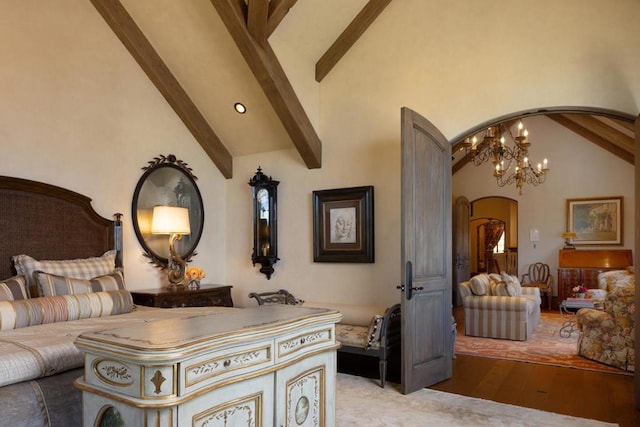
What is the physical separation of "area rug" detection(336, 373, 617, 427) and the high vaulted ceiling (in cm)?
256

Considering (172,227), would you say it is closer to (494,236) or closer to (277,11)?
(277,11)

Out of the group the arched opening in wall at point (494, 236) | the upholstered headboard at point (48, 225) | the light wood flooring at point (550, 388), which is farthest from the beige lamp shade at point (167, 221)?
the arched opening in wall at point (494, 236)

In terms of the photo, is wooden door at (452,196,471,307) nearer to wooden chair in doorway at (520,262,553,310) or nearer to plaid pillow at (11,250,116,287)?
wooden chair in doorway at (520,262,553,310)

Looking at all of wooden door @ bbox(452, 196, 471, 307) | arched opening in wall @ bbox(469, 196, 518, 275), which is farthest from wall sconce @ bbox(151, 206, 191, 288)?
arched opening in wall @ bbox(469, 196, 518, 275)

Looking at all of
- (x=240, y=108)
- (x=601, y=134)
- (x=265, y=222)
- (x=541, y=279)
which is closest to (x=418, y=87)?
(x=240, y=108)

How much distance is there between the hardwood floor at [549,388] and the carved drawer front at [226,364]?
2702 mm

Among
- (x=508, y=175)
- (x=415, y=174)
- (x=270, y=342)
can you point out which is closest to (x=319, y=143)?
(x=415, y=174)

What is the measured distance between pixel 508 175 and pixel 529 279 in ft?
7.15

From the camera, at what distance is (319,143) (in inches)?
208

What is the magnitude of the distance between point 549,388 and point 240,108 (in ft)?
13.8

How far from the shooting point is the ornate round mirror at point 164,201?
4992 millimetres

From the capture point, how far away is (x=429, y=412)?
3482 millimetres

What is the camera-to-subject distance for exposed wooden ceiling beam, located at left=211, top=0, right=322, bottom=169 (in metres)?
4.08

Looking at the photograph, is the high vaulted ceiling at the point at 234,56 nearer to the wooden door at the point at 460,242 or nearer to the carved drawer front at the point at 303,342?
the carved drawer front at the point at 303,342
